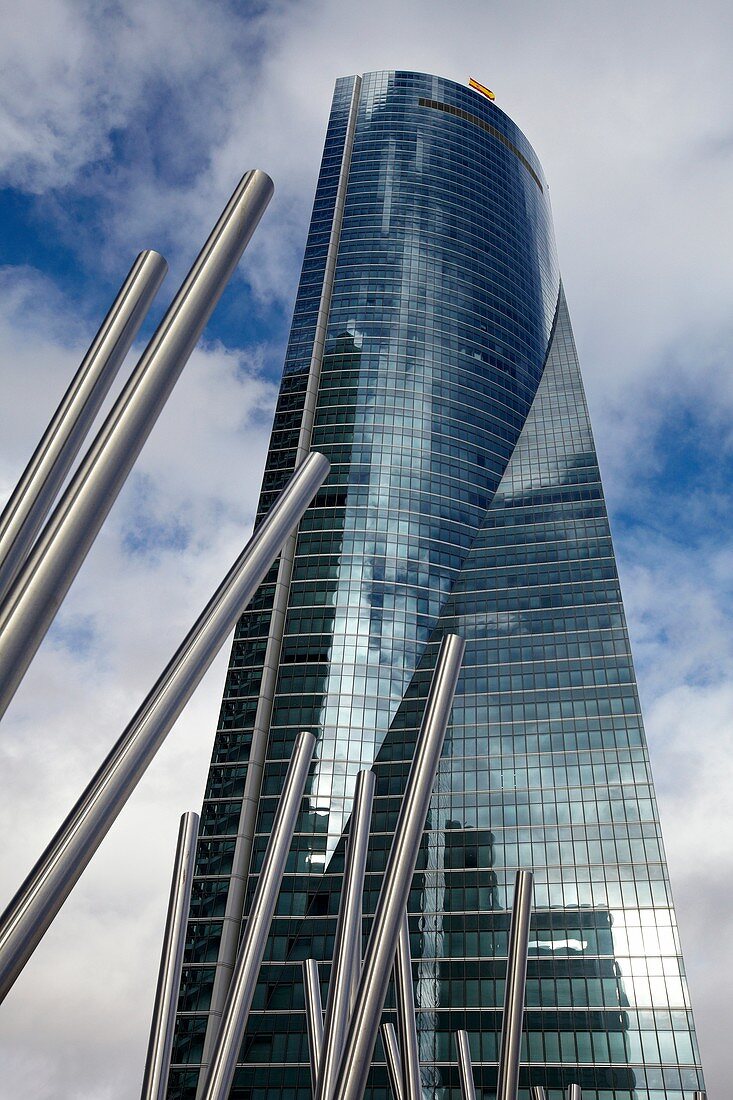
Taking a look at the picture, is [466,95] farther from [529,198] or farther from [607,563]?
[607,563]

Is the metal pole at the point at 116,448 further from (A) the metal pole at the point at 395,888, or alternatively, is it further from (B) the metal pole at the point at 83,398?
(A) the metal pole at the point at 395,888

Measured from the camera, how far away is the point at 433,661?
381 feet

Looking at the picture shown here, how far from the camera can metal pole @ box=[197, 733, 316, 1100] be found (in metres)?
23.1

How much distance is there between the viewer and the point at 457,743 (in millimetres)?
107312

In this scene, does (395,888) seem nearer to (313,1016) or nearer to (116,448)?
(313,1016)

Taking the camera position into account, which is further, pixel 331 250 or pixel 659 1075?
pixel 331 250

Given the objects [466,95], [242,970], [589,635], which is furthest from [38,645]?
[466,95]

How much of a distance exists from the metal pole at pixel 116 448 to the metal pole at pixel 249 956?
52.0ft

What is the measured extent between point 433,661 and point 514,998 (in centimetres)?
8910

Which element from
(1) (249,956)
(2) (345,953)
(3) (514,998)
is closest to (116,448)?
(2) (345,953)

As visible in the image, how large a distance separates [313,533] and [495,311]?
54301 millimetres

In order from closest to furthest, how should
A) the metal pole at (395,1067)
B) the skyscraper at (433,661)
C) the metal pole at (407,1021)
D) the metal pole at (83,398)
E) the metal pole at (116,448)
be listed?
the metal pole at (116,448)
the metal pole at (83,398)
the metal pole at (407,1021)
the metal pole at (395,1067)
the skyscraper at (433,661)

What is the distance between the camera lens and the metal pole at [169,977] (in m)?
24.5

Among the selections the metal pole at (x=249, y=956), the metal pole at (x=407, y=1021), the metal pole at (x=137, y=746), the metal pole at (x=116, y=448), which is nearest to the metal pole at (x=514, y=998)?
the metal pole at (x=407, y=1021)
